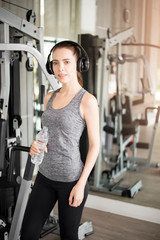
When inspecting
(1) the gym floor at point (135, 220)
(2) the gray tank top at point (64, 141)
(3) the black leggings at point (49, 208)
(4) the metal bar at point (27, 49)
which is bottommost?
(1) the gym floor at point (135, 220)

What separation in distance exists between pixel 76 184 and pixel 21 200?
1.60ft

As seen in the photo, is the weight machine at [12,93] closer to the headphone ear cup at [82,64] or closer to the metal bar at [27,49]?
the metal bar at [27,49]

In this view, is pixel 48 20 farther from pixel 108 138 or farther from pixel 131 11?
pixel 108 138

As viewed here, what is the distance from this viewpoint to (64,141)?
1528 millimetres

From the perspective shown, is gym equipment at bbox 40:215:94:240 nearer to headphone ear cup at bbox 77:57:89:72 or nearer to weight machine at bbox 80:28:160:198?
weight machine at bbox 80:28:160:198

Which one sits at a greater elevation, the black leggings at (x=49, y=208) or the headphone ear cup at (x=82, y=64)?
the headphone ear cup at (x=82, y=64)

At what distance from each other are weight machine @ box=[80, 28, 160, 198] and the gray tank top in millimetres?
1554

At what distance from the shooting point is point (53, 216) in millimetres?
2777

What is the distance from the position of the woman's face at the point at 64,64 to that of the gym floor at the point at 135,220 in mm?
1521

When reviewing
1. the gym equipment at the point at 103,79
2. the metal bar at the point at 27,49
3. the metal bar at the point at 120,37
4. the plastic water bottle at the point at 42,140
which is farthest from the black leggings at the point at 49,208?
the metal bar at the point at 120,37

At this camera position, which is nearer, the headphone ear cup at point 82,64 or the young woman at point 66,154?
the young woman at point 66,154

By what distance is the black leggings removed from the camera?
154cm

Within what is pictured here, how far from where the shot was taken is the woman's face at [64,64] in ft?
5.16

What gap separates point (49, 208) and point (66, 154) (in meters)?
0.31
